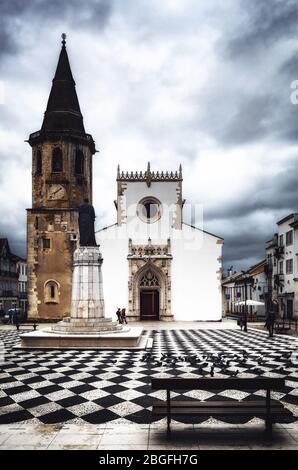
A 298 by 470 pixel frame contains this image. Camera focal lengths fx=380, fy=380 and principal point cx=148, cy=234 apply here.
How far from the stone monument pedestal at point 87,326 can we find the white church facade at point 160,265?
13860 millimetres

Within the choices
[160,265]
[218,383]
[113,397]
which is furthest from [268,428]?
[160,265]

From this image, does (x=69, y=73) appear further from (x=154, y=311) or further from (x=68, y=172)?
(x=154, y=311)

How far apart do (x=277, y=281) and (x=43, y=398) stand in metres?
37.1

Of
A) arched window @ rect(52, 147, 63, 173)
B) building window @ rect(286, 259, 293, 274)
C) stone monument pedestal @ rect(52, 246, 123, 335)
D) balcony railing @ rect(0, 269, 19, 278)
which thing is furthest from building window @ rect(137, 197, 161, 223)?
balcony railing @ rect(0, 269, 19, 278)

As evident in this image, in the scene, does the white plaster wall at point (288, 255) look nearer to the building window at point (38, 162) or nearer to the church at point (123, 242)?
the church at point (123, 242)

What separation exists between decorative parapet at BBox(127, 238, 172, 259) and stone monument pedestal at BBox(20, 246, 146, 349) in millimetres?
13834

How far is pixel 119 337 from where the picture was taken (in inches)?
546

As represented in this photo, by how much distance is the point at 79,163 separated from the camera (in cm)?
3144

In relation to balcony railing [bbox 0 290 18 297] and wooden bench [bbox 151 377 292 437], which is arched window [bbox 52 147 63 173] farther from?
wooden bench [bbox 151 377 292 437]

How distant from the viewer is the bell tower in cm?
2927

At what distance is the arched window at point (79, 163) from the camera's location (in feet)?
103

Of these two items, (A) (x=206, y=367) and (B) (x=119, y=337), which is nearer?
(A) (x=206, y=367)

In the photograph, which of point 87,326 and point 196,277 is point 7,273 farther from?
point 87,326
